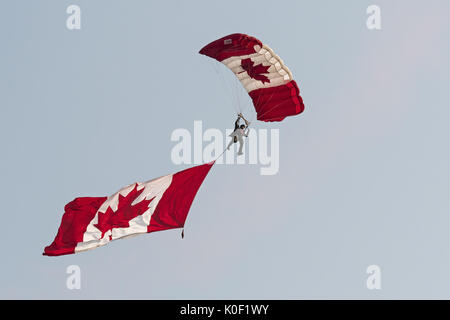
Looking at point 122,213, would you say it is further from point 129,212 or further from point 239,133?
point 239,133

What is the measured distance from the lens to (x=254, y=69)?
27.6 metres

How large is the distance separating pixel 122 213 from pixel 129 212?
0.88ft

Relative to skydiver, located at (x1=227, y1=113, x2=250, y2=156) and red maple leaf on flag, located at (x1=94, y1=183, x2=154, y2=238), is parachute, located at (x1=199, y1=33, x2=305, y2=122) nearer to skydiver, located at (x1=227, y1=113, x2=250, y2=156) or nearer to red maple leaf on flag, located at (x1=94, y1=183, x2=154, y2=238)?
skydiver, located at (x1=227, y1=113, x2=250, y2=156)

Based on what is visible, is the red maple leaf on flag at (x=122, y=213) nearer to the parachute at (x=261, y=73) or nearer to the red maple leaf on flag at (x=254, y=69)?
the parachute at (x=261, y=73)

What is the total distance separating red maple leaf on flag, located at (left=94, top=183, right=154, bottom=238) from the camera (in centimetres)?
2791

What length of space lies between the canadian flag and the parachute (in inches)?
127

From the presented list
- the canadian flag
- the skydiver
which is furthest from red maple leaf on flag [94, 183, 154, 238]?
the skydiver

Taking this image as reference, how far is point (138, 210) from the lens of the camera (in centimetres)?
2830

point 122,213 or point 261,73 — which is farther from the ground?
point 261,73

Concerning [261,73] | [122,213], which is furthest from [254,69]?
[122,213]

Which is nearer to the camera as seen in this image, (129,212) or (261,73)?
(261,73)

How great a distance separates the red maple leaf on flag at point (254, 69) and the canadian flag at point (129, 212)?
12.8 feet
